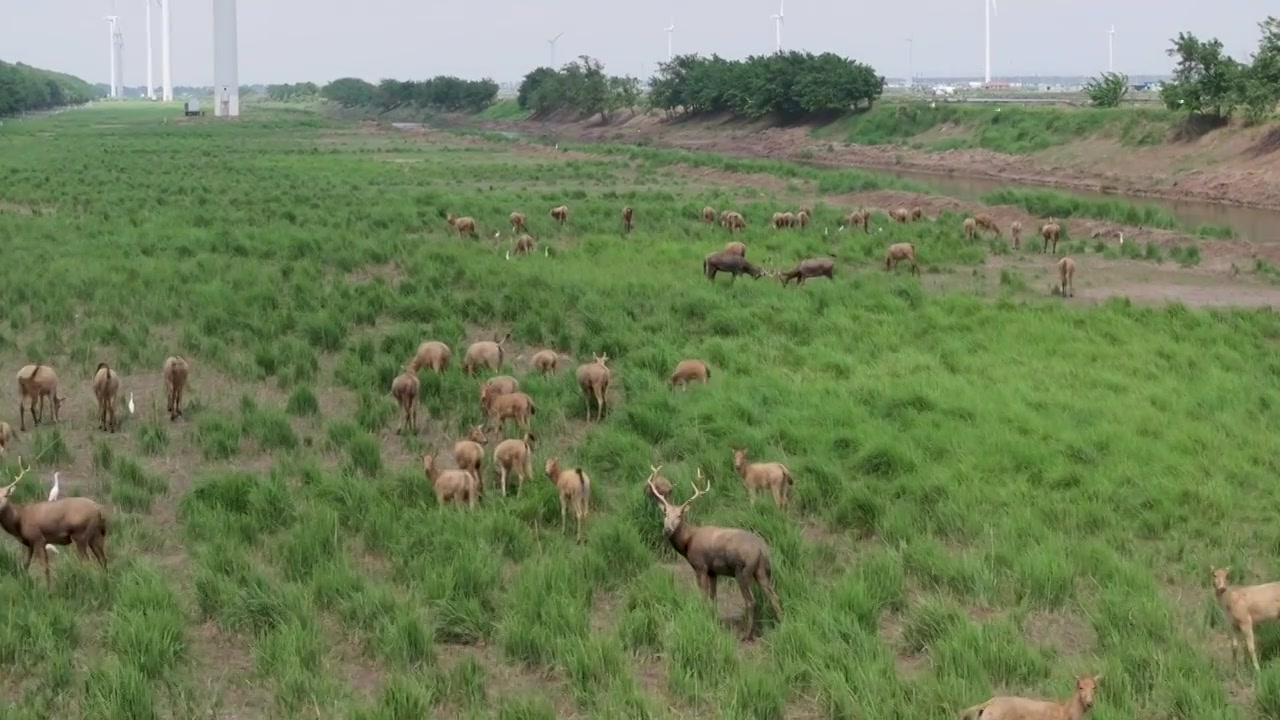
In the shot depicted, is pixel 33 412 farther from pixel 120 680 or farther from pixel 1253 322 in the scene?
pixel 1253 322

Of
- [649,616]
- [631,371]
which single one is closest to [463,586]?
[649,616]

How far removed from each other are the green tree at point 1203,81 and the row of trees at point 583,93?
65633mm

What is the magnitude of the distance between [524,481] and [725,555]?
3405 mm

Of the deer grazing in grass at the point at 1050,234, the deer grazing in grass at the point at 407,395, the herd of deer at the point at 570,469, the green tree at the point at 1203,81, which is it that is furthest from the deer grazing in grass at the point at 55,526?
the green tree at the point at 1203,81

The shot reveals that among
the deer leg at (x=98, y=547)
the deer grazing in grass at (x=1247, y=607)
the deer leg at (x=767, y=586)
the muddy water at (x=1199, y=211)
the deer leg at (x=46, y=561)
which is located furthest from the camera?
the muddy water at (x=1199, y=211)

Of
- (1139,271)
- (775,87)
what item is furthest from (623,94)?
(1139,271)

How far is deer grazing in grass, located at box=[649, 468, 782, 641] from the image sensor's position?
847 cm

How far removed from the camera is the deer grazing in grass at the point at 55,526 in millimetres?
9172

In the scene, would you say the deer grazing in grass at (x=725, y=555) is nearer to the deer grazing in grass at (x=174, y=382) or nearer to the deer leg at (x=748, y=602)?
the deer leg at (x=748, y=602)

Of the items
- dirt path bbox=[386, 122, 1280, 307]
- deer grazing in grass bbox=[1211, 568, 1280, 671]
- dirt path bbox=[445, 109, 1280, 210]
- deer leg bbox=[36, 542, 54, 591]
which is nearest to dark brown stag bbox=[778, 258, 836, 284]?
dirt path bbox=[386, 122, 1280, 307]

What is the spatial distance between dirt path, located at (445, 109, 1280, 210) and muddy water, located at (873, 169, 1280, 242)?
1200mm

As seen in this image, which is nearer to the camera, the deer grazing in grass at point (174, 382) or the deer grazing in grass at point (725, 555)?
the deer grazing in grass at point (725, 555)

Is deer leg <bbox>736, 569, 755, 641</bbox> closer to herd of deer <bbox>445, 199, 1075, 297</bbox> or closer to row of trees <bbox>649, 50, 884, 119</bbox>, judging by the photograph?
herd of deer <bbox>445, 199, 1075, 297</bbox>

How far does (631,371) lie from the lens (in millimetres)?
15797
